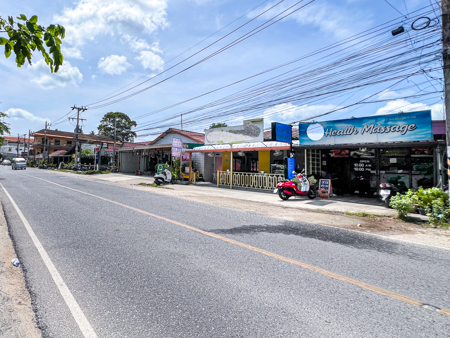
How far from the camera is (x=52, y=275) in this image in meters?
3.96

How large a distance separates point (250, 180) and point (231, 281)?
583 inches

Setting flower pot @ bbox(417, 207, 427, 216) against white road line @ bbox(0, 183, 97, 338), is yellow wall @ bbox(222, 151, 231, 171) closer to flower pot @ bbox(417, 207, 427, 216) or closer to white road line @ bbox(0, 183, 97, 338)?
flower pot @ bbox(417, 207, 427, 216)

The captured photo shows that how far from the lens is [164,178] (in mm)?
21000

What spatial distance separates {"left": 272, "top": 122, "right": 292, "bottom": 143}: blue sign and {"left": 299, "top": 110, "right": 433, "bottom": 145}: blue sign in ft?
2.34

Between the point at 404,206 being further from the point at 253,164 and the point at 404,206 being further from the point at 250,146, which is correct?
the point at 253,164

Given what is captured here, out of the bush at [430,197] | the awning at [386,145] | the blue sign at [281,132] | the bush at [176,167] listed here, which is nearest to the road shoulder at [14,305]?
the bush at [430,197]

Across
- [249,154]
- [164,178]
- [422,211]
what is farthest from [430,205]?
[164,178]

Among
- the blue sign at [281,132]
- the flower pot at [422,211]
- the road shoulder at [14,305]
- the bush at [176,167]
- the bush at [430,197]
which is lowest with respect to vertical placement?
the road shoulder at [14,305]

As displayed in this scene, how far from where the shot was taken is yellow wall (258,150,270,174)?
19.3 metres

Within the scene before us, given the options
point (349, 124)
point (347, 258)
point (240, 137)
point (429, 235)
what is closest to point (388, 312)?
point (347, 258)

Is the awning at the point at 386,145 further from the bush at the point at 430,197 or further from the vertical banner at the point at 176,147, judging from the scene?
the vertical banner at the point at 176,147

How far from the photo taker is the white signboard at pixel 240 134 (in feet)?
56.5

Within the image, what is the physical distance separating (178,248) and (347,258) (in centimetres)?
305

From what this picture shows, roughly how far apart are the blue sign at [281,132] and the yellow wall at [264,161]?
4219 millimetres
